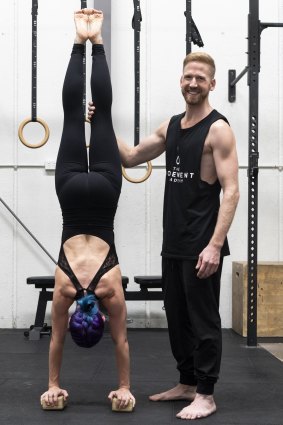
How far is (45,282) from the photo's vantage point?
4.79 metres

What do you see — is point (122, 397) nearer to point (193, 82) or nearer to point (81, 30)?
point (193, 82)

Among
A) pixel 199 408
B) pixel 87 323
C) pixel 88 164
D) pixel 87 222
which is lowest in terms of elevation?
pixel 199 408

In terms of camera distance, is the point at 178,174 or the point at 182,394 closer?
the point at 178,174

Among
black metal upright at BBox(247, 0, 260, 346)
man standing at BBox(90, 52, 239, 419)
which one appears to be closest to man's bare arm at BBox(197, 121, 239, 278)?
man standing at BBox(90, 52, 239, 419)

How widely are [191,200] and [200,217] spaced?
0.08m

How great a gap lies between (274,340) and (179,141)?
7.93 feet

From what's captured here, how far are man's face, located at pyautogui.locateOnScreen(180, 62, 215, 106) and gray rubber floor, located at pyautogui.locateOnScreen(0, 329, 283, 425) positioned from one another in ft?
4.48

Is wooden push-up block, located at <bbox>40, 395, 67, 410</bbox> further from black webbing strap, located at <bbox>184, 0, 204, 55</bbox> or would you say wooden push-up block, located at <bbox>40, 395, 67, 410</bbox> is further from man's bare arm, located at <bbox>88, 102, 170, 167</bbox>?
black webbing strap, located at <bbox>184, 0, 204, 55</bbox>

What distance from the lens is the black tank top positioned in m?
2.79

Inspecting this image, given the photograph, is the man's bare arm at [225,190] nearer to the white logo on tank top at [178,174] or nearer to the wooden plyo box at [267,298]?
the white logo on tank top at [178,174]

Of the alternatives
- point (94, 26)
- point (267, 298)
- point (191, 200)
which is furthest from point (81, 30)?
point (267, 298)

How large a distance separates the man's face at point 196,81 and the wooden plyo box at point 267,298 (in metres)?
2.19

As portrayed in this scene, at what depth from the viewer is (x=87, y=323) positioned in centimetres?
267

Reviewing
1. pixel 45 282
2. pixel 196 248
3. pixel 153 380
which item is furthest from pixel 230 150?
pixel 45 282
